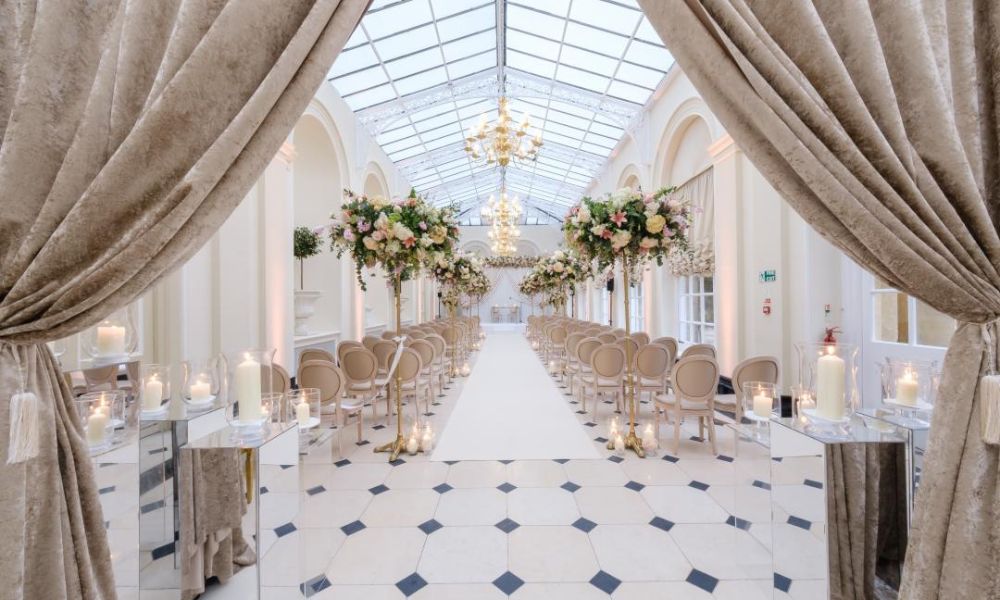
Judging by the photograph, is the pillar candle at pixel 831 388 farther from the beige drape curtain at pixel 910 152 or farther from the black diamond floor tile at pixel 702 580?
the black diamond floor tile at pixel 702 580

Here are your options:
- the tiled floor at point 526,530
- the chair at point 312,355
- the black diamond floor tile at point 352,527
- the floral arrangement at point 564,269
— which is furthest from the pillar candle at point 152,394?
the floral arrangement at point 564,269

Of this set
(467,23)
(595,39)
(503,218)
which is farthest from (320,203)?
(595,39)

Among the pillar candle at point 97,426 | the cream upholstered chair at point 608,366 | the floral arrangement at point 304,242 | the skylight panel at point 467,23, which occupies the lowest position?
the cream upholstered chair at point 608,366

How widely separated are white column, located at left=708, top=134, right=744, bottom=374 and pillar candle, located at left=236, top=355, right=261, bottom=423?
19.2 ft

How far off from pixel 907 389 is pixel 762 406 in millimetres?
514

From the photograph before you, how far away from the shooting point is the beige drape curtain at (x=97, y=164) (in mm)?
1099

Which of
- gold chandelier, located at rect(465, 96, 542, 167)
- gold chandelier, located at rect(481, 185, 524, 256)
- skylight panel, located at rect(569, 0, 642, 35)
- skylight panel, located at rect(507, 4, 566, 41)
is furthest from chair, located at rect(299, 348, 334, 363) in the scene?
gold chandelier, located at rect(481, 185, 524, 256)

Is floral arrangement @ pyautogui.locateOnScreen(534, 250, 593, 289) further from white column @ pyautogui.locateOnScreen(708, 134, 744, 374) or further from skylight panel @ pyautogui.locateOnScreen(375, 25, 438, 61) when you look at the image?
skylight panel @ pyautogui.locateOnScreen(375, 25, 438, 61)

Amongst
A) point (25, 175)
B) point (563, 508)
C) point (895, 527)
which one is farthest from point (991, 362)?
point (25, 175)

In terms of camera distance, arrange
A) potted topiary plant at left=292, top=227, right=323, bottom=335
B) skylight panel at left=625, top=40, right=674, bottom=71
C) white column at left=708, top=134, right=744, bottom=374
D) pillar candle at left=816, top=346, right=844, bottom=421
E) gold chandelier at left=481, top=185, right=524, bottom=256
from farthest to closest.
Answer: gold chandelier at left=481, top=185, right=524, bottom=256 → skylight panel at left=625, top=40, right=674, bottom=71 → potted topiary plant at left=292, top=227, right=323, bottom=335 → white column at left=708, top=134, right=744, bottom=374 → pillar candle at left=816, top=346, right=844, bottom=421

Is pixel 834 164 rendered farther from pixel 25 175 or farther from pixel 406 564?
pixel 406 564

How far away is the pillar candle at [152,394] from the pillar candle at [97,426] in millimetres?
336

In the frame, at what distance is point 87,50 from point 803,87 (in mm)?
2238

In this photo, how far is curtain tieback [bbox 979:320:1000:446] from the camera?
107 centimetres
